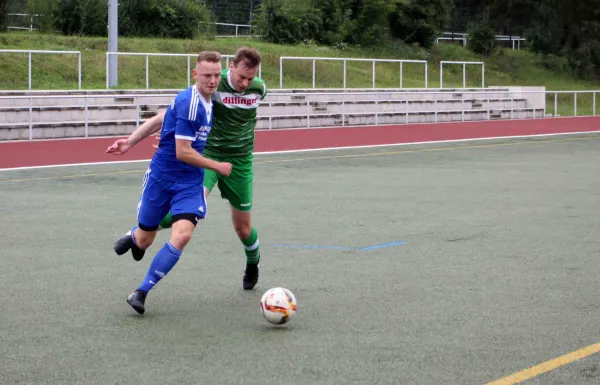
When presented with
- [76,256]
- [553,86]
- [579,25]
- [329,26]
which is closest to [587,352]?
[76,256]

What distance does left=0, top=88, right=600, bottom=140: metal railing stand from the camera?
24.0 meters

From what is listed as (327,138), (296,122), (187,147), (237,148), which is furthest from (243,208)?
(296,122)

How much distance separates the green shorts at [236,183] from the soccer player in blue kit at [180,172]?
0.64 m

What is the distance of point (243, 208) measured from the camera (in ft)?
25.2

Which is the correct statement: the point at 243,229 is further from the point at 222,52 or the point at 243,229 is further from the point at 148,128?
the point at 222,52

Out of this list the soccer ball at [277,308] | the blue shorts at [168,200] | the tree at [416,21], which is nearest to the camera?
the soccer ball at [277,308]

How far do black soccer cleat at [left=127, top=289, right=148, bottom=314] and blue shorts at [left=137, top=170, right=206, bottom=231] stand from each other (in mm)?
562

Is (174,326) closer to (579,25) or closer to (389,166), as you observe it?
(389,166)

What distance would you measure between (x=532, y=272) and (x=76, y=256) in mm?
3865

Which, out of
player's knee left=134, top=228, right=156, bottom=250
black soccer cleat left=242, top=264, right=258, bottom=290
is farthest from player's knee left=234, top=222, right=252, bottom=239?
player's knee left=134, top=228, right=156, bottom=250

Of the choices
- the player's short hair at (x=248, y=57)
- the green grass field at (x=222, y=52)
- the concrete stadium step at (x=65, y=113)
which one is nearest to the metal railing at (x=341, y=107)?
the concrete stadium step at (x=65, y=113)

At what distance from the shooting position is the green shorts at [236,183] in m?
7.68

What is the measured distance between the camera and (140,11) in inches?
1607

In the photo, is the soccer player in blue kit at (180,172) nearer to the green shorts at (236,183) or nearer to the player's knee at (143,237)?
the player's knee at (143,237)
